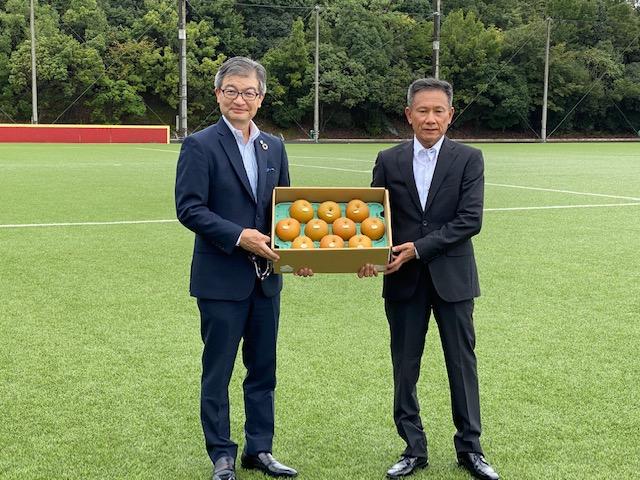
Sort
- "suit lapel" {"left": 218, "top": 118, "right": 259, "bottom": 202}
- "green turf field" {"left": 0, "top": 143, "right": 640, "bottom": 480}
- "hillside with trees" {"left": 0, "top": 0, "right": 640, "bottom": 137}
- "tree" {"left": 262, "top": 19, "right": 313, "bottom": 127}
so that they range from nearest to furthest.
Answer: "suit lapel" {"left": 218, "top": 118, "right": 259, "bottom": 202}
"green turf field" {"left": 0, "top": 143, "right": 640, "bottom": 480}
"hillside with trees" {"left": 0, "top": 0, "right": 640, "bottom": 137}
"tree" {"left": 262, "top": 19, "right": 313, "bottom": 127}

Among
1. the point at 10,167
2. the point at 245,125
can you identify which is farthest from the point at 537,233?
the point at 10,167

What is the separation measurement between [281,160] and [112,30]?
171 feet

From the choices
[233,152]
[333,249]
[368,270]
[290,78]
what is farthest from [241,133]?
[290,78]

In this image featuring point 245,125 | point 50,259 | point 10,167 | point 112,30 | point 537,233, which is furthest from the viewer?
point 112,30

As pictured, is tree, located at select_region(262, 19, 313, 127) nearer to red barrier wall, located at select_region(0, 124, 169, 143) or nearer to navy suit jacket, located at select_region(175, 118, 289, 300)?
red barrier wall, located at select_region(0, 124, 169, 143)

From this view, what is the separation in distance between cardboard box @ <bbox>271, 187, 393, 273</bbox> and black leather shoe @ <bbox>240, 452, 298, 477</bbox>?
2.81 ft

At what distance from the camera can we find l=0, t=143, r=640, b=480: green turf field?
363 centimetres

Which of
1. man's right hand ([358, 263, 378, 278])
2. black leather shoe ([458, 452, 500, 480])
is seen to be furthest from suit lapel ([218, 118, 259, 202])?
black leather shoe ([458, 452, 500, 480])

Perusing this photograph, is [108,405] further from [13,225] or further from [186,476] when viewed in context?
[13,225]

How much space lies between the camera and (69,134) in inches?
1369

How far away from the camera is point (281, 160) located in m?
3.54

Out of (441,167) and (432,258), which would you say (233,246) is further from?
(441,167)

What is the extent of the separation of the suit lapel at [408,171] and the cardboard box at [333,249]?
0.41 feet

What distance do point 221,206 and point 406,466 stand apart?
1.37m
